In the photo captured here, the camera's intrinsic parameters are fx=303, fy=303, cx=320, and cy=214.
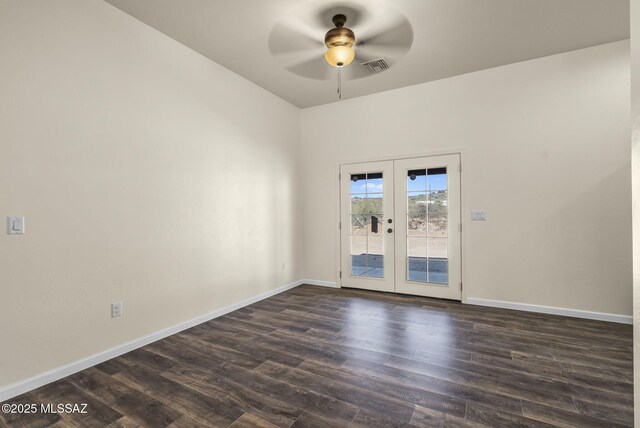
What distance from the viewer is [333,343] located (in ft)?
9.43

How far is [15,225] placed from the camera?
214cm

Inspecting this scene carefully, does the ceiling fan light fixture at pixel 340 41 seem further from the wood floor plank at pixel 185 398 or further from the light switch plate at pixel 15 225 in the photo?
the wood floor plank at pixel 185 398

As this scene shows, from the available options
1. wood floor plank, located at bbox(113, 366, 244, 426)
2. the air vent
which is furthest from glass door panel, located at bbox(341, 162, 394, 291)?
wood floor plank, located at bbox(113, 366, 244, 426)

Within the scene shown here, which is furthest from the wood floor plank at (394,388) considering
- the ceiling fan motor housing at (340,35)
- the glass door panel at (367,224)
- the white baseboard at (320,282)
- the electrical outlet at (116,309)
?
the ceiling fan motor housing at (340,35)

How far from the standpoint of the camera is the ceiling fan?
2758 millimetres

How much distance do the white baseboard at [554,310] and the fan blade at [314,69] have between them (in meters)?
3.51

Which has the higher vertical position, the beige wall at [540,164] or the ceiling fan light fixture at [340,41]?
the ceiling fan light fixture at [340,41]

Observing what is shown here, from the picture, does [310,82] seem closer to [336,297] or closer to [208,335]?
[336,297]

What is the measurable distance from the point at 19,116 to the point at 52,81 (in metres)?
0.38

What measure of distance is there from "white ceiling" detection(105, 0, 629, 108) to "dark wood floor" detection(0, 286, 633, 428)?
120 inches

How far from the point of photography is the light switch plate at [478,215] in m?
3.99

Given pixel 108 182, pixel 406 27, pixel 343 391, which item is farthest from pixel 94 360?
pixel 406 27

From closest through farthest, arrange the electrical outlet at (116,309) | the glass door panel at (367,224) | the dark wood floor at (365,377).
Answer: the dark wood floor at (365,377), the electrical outlet at (116,309), the glass door panel at (367,224)

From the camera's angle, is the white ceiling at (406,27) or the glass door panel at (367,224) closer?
the white ceiling at (406,27)
